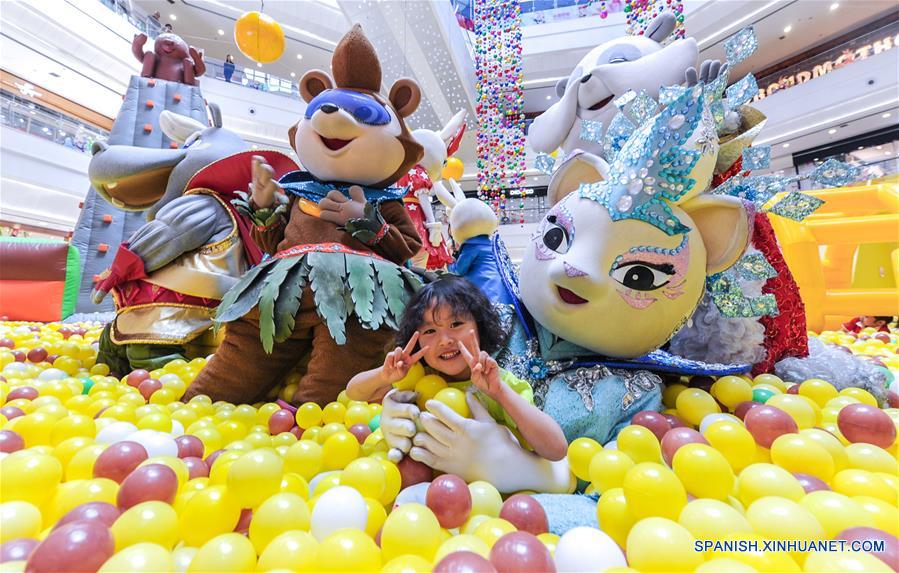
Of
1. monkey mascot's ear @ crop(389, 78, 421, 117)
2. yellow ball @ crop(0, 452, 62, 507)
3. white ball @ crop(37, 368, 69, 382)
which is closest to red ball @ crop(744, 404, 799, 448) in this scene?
yellow ball @ crop(0, 452, 62, 507)

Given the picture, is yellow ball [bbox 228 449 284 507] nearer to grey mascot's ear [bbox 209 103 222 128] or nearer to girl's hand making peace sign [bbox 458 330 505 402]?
girl's hand making peace sign [bbox 458 330 505 402]

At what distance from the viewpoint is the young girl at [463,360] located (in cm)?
64

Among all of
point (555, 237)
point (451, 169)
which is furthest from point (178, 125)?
point (451, 169)

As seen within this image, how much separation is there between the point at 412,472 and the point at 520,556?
0.30 meters

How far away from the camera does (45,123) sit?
6430mm

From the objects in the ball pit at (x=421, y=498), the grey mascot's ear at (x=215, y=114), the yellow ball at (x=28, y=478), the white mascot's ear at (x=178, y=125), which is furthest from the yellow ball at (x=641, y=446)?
the white mascot's ear at (x=178, y=125)

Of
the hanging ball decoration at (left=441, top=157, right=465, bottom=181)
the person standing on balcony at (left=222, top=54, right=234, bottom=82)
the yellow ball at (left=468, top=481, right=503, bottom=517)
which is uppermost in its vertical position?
the person standing on balcony at (left=222, top=54, right=234, bottom=82)

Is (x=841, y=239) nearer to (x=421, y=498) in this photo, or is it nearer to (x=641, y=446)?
(x=641, y=446)

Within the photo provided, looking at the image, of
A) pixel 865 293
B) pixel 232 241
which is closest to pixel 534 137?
pixel 232 241

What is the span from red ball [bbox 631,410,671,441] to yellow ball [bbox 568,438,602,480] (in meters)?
0.13

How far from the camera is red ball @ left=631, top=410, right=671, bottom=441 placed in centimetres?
76

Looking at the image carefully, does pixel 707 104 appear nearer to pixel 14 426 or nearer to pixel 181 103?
pixel 14 426

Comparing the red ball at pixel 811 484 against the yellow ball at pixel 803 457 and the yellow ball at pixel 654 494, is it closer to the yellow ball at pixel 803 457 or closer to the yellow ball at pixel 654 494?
the yellow ball at pixel 803 457

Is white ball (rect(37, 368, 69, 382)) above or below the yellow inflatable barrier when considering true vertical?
below
